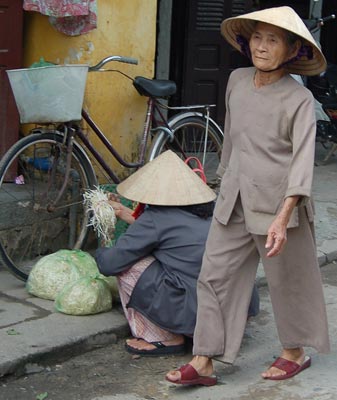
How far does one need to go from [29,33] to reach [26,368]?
264 cm

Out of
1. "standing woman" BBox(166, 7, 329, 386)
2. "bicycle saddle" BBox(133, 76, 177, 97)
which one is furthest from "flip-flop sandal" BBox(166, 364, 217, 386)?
"bicycle saddle" BBox(133, 76, 177, 97)

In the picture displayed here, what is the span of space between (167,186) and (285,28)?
1194mm

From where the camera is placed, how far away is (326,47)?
11.7 meters

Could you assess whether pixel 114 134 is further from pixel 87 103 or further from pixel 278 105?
pixel 278 105

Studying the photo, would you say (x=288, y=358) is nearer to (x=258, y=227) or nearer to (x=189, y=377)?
(x=189, y=377)

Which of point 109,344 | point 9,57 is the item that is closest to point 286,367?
point 109,344

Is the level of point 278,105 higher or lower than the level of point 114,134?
higher

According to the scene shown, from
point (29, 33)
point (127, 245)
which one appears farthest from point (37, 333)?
point (29, 33)

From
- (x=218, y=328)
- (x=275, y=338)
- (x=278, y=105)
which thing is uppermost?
(x=278, y=105)

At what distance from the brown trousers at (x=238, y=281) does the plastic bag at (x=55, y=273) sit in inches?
45.0

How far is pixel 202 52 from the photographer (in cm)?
916

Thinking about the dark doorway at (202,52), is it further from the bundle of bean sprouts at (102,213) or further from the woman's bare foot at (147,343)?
the woman's bare foot at (147,343)

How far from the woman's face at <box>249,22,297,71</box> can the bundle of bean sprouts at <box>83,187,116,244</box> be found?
152 cm

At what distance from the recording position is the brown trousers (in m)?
4.29
